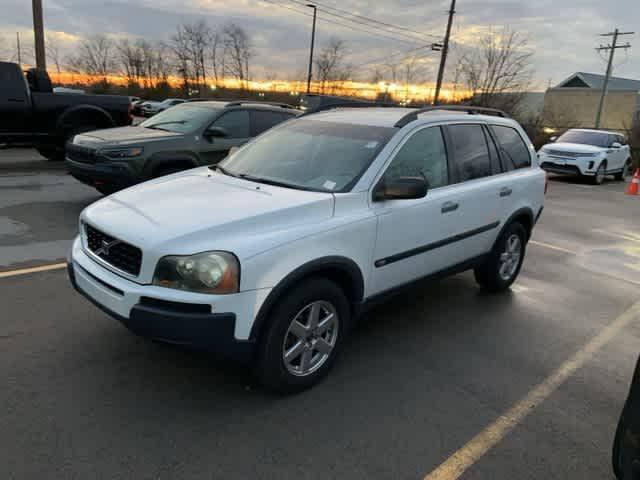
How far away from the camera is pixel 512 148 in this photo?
5.00 m

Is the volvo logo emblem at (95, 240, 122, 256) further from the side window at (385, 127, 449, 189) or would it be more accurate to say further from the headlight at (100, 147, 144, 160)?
the headlight at (100, 147, 144, 160)

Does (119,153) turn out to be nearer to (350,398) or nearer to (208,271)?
(208,271)

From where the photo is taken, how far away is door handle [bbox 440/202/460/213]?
3.89 metres

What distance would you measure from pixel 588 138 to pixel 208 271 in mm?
18004

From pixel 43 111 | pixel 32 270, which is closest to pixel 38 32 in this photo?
pixel 43 111

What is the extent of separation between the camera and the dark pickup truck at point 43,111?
9.95m

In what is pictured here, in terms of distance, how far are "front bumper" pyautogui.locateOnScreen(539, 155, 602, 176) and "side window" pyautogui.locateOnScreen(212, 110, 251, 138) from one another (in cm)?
1181

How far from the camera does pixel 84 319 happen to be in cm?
392

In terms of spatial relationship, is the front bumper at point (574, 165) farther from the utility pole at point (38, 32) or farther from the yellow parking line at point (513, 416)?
the utility pole at point (38, 32)

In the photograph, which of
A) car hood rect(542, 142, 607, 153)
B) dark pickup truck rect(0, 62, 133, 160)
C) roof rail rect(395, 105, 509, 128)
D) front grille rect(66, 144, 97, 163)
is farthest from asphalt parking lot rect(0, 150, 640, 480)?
car hood rect(542, 142, 607, 153)

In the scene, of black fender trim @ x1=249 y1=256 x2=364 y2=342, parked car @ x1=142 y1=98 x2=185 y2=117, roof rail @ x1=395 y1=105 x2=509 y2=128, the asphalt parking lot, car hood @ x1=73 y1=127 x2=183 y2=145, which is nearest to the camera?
the asphalt parking lot

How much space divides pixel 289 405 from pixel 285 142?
7.00 feet

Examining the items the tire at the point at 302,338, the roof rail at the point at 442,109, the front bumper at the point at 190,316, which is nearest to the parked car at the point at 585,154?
the roof rail at the point at 442,109

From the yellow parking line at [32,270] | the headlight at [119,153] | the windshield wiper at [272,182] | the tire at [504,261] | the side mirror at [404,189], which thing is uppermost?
the side mirror at [404,189]
